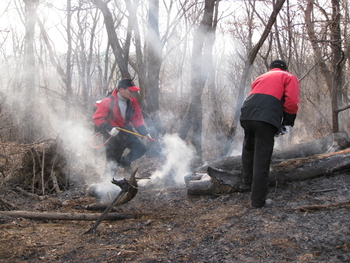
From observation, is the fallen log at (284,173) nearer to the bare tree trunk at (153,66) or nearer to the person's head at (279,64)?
the person's head at (279,64)

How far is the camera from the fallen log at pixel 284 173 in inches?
165

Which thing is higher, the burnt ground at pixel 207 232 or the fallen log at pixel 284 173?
the fallen log at pixel 284 173

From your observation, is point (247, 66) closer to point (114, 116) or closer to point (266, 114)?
point (114, 116)

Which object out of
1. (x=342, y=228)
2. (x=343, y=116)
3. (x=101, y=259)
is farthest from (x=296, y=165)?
(x=343, y=116)

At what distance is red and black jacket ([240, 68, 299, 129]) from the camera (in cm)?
361

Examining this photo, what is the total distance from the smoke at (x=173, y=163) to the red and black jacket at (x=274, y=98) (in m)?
2.18

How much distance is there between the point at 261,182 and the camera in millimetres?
3621

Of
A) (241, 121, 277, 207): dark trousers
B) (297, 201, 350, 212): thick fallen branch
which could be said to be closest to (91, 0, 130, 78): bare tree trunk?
(241, 121, 277, 207): dark trousers

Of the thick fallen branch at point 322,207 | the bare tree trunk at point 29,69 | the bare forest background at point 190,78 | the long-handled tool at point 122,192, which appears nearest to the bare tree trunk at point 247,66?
the bare forest background at point 190,78

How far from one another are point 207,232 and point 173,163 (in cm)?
338

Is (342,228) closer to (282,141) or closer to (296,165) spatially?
(296,165)

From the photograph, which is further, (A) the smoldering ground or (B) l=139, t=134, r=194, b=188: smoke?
(B) l=139, t=134, r=194, b=188: smoke

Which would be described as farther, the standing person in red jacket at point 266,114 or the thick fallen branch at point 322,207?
the standing person in red jacket at point 266,114

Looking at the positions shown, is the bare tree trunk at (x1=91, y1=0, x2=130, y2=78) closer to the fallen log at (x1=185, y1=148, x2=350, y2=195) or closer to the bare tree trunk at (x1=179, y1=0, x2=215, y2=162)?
the bare tree trunk at (x1=179, y1=0, x2=215, y2=162)
